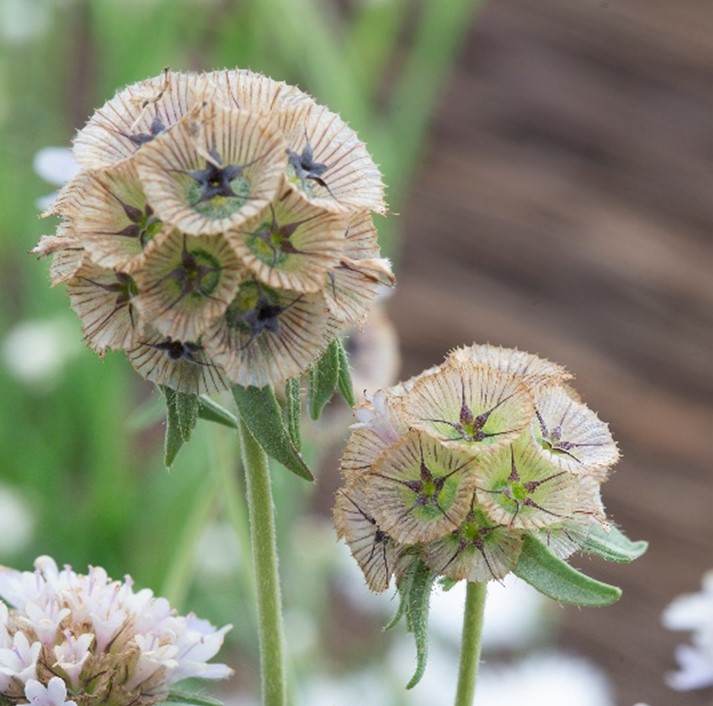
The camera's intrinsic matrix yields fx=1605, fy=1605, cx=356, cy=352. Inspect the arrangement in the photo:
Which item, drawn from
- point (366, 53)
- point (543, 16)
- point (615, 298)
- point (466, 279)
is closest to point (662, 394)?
point (615, 298)

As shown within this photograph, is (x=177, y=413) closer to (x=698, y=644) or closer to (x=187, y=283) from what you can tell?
(x=187, y=283)

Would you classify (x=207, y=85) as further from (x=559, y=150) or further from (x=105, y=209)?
(x=559, y=150)

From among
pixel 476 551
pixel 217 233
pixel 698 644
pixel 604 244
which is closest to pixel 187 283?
pixel 217 233

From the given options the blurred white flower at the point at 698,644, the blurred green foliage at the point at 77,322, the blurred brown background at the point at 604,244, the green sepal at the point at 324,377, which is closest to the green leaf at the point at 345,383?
the green sepal at the point at 324,377

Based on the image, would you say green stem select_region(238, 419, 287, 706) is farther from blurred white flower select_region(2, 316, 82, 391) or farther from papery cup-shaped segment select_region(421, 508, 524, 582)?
blurred white flower select_region(2, 316, 82, 391)

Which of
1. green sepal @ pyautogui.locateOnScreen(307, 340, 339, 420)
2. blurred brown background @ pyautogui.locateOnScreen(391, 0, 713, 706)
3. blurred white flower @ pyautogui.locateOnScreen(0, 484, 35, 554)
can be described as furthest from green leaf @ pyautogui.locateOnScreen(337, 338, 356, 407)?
blurred brown background @ pyautogui.locateOnScreen(391, 0, 713, 706)
